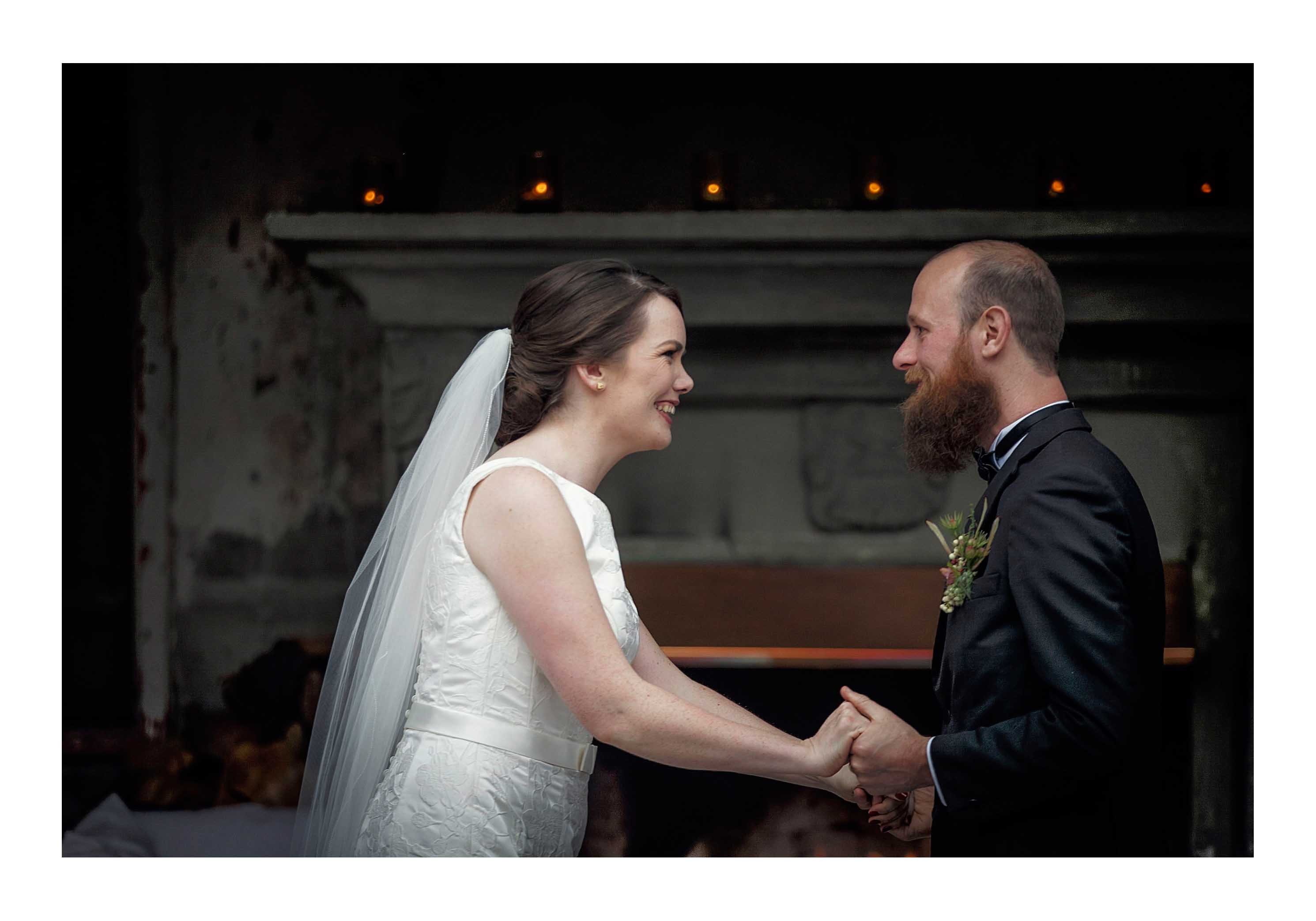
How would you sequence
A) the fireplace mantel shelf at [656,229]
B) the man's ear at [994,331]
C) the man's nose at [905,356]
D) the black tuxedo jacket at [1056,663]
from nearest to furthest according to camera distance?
Result: the black tuxedo jacket at [1056,663] → the man's ear at [994,331] → the man's nose at [905,356] → the fireplace mantel shelf at [656,229]

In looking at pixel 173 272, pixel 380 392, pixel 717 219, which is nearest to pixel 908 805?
pixel 717 219

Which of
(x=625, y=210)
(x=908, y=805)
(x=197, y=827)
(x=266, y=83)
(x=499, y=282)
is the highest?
(x=266, y=83)

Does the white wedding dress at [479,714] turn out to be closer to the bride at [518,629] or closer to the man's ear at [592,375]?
the bride at [518,629]

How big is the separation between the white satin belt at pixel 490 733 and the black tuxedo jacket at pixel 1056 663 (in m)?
0.71

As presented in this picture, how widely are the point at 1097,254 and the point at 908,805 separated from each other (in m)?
1.82

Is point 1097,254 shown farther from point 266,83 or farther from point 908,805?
point 266,83

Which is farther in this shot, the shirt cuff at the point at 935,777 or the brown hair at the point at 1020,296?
the brown hair at the point at 1020,296

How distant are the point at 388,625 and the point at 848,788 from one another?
108cm

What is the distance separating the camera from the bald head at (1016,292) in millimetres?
2154

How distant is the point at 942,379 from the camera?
220cm

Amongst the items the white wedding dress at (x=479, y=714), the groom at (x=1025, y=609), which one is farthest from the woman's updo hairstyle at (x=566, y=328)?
the groom at (x=1025, y=609)

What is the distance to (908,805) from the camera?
246 centimetres

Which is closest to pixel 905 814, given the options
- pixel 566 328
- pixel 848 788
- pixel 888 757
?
pixel 848 788

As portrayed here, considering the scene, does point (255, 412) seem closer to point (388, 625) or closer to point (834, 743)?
point (388, 625)
